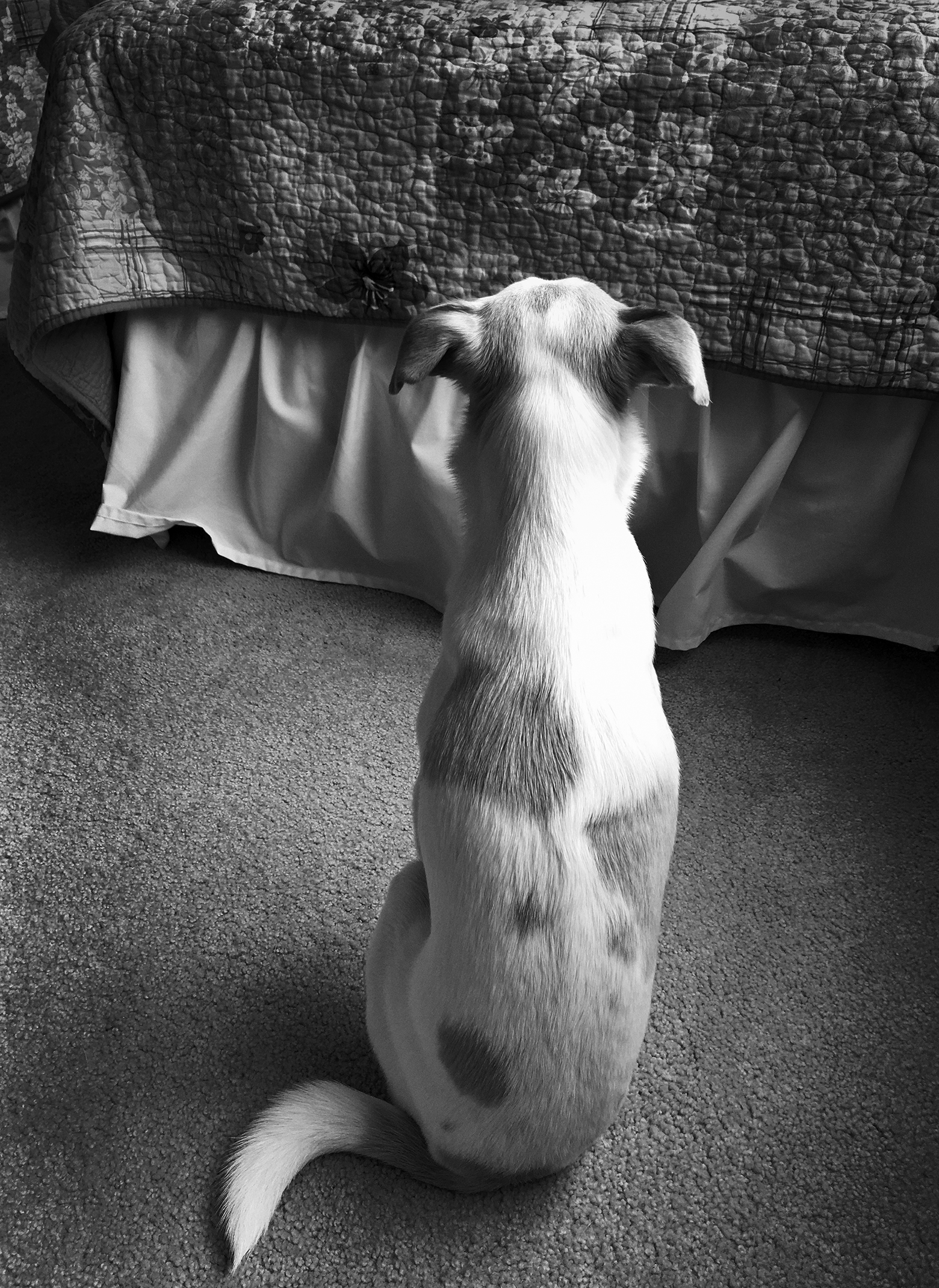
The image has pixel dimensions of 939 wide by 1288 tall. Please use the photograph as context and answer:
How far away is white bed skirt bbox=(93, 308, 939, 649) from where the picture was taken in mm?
1396

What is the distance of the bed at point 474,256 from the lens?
1194 mm

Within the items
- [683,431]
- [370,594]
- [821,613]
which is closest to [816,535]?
[821,613]

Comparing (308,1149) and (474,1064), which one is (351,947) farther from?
(474,1064)

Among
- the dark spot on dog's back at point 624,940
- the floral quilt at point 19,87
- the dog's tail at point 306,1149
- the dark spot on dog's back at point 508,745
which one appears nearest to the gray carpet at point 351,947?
the dog's tail at point 306,1149

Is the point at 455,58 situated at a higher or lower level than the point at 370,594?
higher

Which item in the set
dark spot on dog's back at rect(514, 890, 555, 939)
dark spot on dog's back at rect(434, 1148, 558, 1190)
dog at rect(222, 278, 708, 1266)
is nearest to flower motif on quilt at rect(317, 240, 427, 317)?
dog at rect(222, 278, 708, 1266)

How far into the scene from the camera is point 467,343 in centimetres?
77

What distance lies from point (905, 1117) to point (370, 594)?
115 cm

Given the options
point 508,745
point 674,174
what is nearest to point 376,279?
point 674,174

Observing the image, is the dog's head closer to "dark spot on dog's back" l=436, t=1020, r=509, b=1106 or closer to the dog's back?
the dog's back

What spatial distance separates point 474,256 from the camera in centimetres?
136

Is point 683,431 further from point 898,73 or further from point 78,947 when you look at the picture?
point 78,947

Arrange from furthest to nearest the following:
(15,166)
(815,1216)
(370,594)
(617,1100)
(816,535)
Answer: (15,166)
(370,594)
(816,535)
(815,1216)
(617,1100)

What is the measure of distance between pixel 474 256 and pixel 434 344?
0.69m
